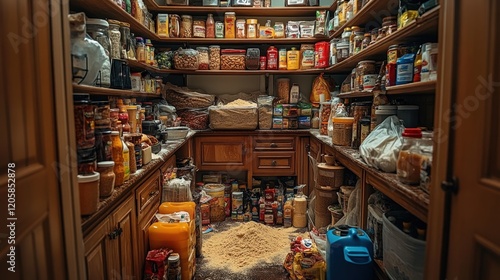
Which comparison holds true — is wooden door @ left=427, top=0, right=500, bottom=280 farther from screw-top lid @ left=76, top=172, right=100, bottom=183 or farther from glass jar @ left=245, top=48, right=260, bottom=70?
glass jar @ left=245, top=48, right=260, bottom=70

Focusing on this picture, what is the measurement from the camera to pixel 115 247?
135 cm

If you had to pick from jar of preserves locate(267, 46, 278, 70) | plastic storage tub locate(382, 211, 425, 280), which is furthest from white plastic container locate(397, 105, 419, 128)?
jar of preserves locate(267, 46, 278, 70)

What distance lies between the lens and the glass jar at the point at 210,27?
3439 millimetres

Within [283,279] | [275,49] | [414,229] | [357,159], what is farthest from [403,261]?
[275,49]

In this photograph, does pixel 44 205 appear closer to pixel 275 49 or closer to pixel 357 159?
pixel 357 159

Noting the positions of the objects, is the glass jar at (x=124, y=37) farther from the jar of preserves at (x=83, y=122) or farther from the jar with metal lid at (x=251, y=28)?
the jar with metal lid at (x=251, y=28)

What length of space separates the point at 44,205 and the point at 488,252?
1.11 metres

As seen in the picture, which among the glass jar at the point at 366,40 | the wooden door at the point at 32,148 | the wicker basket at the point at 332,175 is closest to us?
the wooden door at the point at 32,148

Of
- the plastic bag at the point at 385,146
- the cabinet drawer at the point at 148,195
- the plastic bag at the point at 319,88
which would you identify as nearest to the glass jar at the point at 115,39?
the cabinet drawer at the point at 148,195

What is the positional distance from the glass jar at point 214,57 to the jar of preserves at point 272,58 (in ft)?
1.78

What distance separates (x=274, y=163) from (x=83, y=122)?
8.17 feet

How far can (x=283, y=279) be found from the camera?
223 centimetres

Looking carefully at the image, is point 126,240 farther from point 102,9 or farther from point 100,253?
point 102,9

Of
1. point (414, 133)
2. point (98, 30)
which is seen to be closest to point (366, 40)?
point (414, 133)
